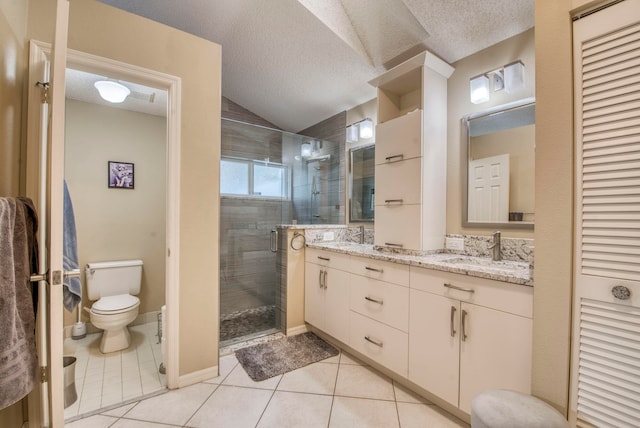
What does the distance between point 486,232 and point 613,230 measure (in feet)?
3.35

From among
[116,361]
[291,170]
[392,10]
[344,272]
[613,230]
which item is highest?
[392,10]

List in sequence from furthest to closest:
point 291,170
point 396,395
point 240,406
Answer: point 291,170
point 396,395
point 240,406

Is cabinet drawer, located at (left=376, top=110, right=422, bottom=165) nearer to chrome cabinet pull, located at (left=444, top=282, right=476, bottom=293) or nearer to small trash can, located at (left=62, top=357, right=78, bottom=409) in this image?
chrome cabinet pull, located at (left=444, top=282, right=476, bottom=293)

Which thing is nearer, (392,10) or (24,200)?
(24,200)

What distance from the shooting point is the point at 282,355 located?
231 centimetres

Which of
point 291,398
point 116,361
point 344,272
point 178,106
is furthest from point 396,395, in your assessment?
point 178,106

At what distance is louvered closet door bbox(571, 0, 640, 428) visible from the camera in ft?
3.18

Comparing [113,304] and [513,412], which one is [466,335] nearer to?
[513,412]

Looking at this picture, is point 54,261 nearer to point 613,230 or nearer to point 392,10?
point 613,230

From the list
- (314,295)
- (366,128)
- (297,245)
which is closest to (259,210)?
(297,245)

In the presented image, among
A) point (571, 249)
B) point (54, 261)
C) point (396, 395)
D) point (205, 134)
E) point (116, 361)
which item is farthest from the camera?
point (116, 361)

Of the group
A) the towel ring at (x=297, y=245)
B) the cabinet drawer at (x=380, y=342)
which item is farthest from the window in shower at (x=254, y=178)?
the cabinet drawer at (x=380, y=342)

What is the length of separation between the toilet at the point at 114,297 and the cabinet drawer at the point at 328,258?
1.61 metres

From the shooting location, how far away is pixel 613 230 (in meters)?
1.01
